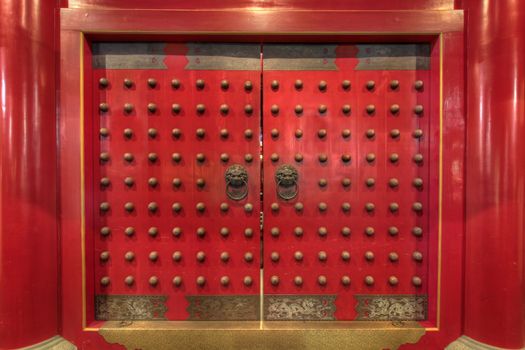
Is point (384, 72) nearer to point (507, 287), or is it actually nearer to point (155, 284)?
point (507, 287)

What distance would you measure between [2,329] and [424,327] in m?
2.60

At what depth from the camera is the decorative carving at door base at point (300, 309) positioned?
1838 millimetres

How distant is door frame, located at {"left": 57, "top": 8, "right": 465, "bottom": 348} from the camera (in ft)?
5.53

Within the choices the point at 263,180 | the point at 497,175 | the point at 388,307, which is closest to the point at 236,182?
the point at 263,180

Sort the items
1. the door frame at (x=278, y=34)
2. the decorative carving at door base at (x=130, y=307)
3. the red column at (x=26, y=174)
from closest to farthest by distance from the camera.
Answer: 1. the red column at (x=26, y=174)
2. the door frame at (x=278, y=34)
3. the decorative carving at door base at (x=130, y=307)

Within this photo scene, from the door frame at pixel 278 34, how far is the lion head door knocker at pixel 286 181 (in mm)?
885

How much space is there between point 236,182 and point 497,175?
1585 mm

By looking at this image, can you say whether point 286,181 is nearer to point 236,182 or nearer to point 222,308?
point 236,182

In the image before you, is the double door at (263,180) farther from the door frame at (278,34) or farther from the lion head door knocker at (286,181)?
the door frame at (278,34)

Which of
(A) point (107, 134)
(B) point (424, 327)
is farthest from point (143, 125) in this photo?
(B) point (424, 327)

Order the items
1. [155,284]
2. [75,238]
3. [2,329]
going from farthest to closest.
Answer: [155,284]
[75,238]
[2,329]

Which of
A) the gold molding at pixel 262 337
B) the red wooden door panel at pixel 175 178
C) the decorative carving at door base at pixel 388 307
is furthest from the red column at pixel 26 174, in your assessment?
the decorative carving at door base at pixel 388 307

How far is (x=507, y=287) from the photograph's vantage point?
1548 millimetres

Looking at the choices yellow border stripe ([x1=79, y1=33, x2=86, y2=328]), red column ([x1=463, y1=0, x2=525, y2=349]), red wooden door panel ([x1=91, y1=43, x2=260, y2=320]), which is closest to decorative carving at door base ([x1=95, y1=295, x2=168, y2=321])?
red wooden door panel ([x1=91, y1=43, x2=260, y2=320])
